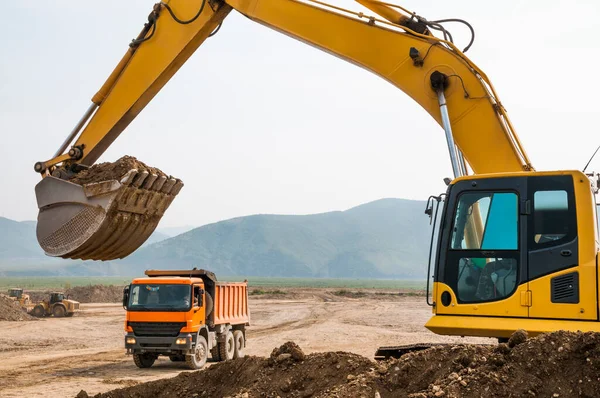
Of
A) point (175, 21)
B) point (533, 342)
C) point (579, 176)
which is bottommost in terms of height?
point (533, 342)

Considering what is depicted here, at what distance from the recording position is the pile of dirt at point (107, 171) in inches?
456

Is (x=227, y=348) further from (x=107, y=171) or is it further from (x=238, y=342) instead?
(x=107, y=171)

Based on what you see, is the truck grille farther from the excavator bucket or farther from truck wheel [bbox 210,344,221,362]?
the excavator bucket

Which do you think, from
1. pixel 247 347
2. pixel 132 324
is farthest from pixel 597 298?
pixel 247 347

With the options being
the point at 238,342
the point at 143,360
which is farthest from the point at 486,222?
the point at 238,342

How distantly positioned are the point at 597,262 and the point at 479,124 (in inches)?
102

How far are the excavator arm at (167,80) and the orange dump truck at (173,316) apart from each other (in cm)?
603

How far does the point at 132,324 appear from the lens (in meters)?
18.4

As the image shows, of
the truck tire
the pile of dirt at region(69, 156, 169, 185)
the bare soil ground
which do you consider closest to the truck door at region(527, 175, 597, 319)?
the pile of dirt at region(69, 156, 169, 185)

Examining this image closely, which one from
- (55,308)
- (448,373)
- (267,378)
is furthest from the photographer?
(55,308)

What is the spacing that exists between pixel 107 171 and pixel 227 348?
9.76 metres

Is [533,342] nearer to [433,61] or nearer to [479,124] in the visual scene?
[479,124]

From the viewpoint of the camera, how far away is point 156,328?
18.2m

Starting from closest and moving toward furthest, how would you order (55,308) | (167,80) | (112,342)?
(167,80) < (112,342) < (55,308)
